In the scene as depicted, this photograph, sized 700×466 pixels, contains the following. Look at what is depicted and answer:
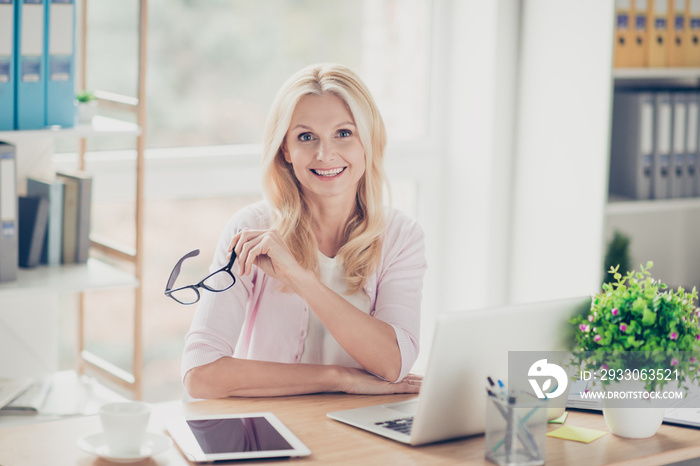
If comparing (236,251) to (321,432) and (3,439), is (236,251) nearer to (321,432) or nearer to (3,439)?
(321,432)

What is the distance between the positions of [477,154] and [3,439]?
234 cm

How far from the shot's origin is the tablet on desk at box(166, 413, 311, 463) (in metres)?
1.42

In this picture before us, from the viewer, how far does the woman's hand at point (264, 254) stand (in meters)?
1.83

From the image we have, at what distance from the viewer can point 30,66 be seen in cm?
240

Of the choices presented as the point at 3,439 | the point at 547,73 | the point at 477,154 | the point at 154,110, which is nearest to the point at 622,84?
the point at 547,73

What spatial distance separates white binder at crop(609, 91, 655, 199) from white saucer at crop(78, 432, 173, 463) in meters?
2.21

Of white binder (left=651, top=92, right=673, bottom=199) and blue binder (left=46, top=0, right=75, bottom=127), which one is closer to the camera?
blue binder (left=46, top=0, right=75, bottom=127)

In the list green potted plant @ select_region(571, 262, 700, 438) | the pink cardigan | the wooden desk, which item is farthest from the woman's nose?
green potted plant @ select_region(571, 262, 700, 438)

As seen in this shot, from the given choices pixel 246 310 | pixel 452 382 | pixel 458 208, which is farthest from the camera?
pixel 458 208

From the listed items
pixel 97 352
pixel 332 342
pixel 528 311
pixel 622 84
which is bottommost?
pixel 97 352

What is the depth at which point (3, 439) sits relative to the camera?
150 cm

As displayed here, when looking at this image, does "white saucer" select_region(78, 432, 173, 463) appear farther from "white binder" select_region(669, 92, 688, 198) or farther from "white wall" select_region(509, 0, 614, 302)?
"white binder" select_region(669, 92, 688, 198)

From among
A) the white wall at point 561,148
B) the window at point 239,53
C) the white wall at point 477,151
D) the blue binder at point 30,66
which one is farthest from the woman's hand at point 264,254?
the white wall at point 477,151

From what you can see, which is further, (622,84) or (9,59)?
(622,84)
